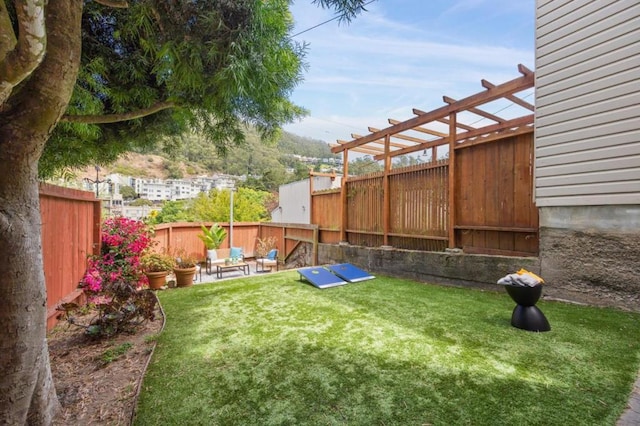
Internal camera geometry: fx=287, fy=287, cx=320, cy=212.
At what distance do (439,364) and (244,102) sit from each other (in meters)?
2.81


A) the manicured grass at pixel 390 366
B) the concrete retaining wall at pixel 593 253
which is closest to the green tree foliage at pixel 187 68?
the manicured grass at pixel 390 366

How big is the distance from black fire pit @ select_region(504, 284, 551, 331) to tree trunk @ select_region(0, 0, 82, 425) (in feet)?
12.2

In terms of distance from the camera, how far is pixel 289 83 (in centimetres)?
259

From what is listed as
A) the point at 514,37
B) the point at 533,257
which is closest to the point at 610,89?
the point at 533,257

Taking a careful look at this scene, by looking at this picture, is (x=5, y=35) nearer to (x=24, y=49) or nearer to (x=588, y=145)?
(x=24, y=49)

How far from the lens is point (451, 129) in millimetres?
5215

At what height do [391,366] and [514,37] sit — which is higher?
[514,37]

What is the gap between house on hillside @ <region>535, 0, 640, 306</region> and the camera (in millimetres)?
3299

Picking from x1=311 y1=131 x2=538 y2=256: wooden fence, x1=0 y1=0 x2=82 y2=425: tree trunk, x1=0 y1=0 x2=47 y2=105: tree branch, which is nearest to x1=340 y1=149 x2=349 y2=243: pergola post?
x1=311 y1=131 x2=538 y2=256: wooden fence

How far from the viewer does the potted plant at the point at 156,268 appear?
18.2 feet

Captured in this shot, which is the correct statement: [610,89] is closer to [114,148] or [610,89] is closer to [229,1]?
[229,1]

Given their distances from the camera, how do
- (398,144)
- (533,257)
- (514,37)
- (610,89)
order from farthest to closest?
(398,144) → (514,37) → (533,257) → (610,89)

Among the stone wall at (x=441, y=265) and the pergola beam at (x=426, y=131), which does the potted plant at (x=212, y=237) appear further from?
the pergola beam at (x=426, y=131)

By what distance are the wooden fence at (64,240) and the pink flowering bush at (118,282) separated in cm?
18
